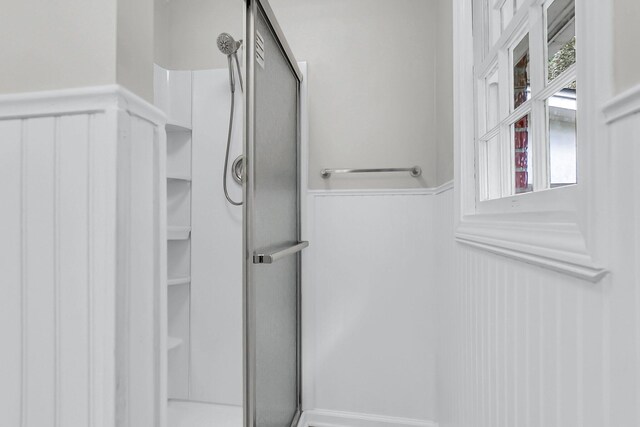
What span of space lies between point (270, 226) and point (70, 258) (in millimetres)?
768

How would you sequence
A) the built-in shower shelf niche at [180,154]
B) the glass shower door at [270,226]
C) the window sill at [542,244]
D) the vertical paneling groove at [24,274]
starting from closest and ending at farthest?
the window sill at [542,244]
the vertical paneling groove at [24,274]
the glass shower door at [270,226]
the built-in shower shelf niche at [180,154]

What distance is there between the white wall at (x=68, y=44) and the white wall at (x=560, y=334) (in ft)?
2.31

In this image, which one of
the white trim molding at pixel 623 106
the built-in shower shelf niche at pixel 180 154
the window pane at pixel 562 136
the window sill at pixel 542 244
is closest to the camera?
the white trim molding at pixel 623 106

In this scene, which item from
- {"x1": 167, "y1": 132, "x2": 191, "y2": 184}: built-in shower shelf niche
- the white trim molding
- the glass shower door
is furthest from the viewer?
{"x1": 167, "y1": 132, "x2": 191, "y2": 184}: built-in shower shelf niche

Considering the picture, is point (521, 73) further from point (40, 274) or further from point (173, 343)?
point (173, 343)

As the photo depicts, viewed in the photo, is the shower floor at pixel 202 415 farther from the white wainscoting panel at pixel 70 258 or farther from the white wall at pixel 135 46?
the white wall at pixel 135 46

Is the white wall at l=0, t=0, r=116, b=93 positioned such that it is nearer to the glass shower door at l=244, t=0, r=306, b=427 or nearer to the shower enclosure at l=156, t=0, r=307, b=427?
the glass shower door at l=244, t=0, r=306, b=427

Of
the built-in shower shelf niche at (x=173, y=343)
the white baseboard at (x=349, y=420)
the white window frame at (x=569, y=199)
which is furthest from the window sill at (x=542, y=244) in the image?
the built-in shower shelf niche at (x=173, y=343)

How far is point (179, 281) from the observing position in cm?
188

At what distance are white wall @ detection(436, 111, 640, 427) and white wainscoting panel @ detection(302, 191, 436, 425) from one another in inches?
24.5

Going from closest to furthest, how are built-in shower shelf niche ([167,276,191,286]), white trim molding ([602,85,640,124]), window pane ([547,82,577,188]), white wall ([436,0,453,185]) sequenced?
white trim molding ([602,85,640,124]) → window pane ([547,82,577,188]) → white wall ([436,0,453,185]) → built-in shower shelf niche ([167,276,191,286])

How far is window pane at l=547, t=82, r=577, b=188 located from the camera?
0.72m

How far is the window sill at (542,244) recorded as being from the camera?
0.50 metres

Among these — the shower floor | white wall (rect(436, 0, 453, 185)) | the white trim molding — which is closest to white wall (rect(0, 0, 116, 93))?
the white trim molding
